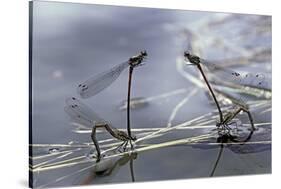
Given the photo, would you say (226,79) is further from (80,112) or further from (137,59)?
(80,112)

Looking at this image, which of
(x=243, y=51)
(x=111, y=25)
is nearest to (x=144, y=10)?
(x=111, y=25)

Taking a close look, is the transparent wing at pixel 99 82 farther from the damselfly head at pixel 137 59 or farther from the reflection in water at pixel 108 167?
the reflection in water at pixel 108 167

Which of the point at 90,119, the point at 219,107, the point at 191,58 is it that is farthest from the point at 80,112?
the point at 219,107

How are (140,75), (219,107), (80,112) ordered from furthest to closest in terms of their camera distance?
(219,107) < (140,75) < (80,112)

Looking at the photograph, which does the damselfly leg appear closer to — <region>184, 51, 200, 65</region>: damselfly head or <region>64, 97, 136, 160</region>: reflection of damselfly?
<region>184, 51, 200, 65</region>: damselfly head

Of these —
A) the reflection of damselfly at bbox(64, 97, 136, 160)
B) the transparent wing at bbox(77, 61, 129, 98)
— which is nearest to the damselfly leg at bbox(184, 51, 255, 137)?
the transparent wing at bbox(77, 61, 129, 98)

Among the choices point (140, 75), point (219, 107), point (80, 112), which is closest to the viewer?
point (80, 112)

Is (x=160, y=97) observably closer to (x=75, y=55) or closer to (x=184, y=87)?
(x=184, y=87)

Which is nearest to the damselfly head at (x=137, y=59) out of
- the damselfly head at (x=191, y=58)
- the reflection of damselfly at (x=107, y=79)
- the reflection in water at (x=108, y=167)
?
the reflection of damselfly at (x=107, y=79)
